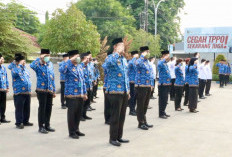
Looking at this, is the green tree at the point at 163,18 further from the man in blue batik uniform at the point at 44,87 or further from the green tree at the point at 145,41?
the man in blue batik uniform at the point at 44,87

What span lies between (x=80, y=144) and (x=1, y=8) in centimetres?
1195

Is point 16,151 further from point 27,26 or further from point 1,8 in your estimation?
point 27,26

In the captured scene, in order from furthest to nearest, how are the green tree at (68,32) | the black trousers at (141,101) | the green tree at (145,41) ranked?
the green tree at (145,41), the green tree at (68,32), the black trousers at (141,101)

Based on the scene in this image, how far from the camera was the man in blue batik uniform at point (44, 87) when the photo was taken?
7.32 m

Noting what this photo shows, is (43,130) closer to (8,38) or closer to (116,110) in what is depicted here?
(116,110)

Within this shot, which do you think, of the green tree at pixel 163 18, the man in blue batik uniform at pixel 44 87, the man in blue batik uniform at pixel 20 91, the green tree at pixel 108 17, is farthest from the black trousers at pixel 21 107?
the green tree at pixel 163 18

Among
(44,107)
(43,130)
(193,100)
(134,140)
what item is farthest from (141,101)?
(193,100)

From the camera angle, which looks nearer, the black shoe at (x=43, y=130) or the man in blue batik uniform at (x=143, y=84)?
the black shoe at (x=43, y=130)

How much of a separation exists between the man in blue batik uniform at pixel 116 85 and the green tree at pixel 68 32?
12.1 m

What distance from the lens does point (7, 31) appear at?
15664mm

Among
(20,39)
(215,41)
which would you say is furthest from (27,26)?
(20,39)

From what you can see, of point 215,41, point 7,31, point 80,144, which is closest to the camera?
point 80,144

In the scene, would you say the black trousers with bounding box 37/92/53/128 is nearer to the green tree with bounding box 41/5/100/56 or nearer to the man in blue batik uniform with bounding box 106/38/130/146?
the man in blue batik uniform with bounding box 106/38/130/146

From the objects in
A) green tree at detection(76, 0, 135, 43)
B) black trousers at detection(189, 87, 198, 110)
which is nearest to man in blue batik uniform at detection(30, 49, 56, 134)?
black trousers at detection(189, 87, 198, 110)
